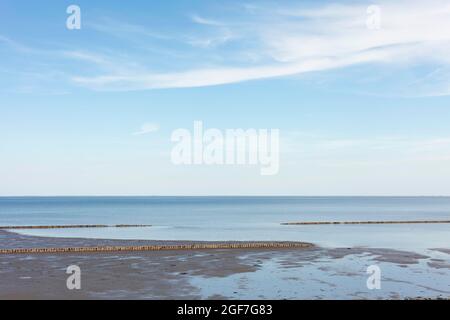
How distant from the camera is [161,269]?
1580 inches

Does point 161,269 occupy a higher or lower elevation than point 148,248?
higher

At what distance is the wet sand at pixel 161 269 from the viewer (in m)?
30.8

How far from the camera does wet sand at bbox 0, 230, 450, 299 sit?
3083cm

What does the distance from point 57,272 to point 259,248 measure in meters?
24.4

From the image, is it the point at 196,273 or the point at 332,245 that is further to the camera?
the point at 332,245

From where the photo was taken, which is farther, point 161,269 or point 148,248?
point 148,248

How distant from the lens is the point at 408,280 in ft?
115

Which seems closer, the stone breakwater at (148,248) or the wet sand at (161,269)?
the wet sand at (161,269)

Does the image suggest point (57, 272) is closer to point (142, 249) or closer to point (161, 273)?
point (161, 273)

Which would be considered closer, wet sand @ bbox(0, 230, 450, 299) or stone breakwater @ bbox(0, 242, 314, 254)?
wet sand @ bbox(0, 230, 450, 299)
